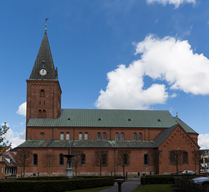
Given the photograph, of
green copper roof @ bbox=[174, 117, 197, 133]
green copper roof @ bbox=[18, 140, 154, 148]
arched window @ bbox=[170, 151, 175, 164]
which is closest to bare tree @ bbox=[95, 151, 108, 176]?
green copper roof @ bbox=[18, 140, 154, 148]

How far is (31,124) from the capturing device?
56.1m

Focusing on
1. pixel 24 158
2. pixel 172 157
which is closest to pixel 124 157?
pixel 172 157

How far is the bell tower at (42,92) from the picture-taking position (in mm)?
57938

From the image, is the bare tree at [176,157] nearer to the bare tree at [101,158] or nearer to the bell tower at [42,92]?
the bare tree at [101,158]

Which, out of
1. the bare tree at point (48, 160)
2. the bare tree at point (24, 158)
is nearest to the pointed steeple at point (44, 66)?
the bare tree at point (24, 158)

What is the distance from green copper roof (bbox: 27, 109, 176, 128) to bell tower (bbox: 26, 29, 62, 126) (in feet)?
5.52

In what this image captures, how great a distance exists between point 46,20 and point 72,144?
101 feet

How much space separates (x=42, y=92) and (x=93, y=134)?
51.1 ft

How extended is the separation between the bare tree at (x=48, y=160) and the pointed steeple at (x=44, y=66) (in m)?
18.0

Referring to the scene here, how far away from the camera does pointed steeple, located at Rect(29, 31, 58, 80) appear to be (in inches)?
2314

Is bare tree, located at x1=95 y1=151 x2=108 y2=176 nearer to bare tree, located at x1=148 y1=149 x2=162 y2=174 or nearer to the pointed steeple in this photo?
bare tree, located at x1=148 y1=149 x2=162 y2=174

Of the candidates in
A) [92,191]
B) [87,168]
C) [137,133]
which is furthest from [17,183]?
[137,133]

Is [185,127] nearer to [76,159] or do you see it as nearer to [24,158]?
[76,159]

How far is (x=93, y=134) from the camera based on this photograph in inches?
2298
